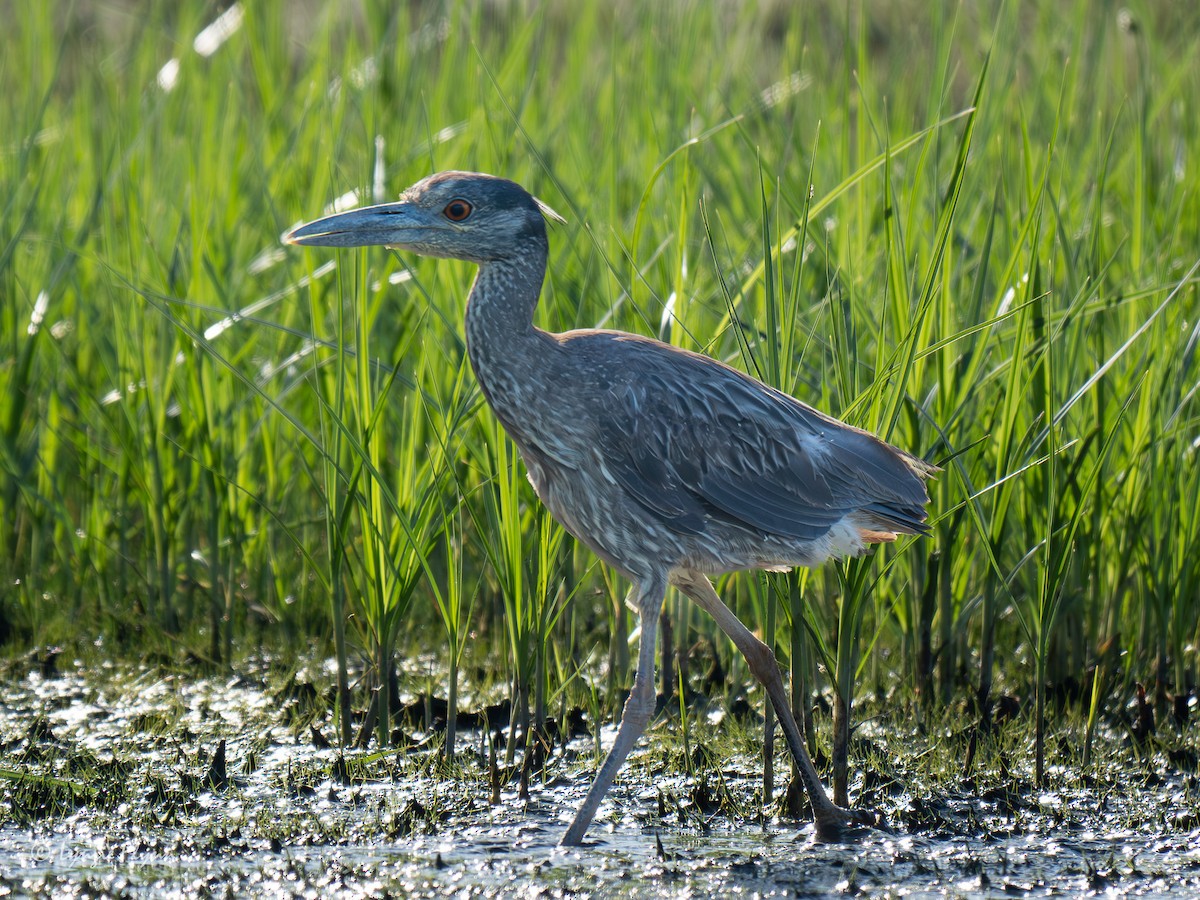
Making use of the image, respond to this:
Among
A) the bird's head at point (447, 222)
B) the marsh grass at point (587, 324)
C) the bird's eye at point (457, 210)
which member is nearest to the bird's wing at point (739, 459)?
the marsh grass at point (587, 324)

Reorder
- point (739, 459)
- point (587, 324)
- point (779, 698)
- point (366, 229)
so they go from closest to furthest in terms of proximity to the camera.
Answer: point (366, 229) → point (739, 459) → point (779, 698) → point (587, 324)

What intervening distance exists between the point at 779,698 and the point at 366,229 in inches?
69.0

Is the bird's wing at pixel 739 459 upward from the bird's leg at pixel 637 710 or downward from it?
upward

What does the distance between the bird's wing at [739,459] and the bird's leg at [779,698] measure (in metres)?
0.27

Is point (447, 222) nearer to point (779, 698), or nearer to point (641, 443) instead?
point (641, 443)

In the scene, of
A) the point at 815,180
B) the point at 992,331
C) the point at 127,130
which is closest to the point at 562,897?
the point at 992,331

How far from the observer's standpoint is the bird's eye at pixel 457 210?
3838 mm

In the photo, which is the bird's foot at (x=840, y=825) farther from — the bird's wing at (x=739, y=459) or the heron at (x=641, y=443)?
the bird's wing at (x=739, y=459)

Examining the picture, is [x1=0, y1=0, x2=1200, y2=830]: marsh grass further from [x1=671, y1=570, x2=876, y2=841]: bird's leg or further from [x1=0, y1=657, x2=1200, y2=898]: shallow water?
[x1=0, y1=657, x2=1200, y2=898]: shallow water

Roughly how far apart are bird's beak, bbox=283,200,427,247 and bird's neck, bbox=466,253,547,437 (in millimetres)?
235

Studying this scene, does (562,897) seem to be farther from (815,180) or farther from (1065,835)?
(815,180)

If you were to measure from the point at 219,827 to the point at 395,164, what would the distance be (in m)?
2.87

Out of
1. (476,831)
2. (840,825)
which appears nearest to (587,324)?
(476,831)

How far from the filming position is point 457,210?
385 centimetres
